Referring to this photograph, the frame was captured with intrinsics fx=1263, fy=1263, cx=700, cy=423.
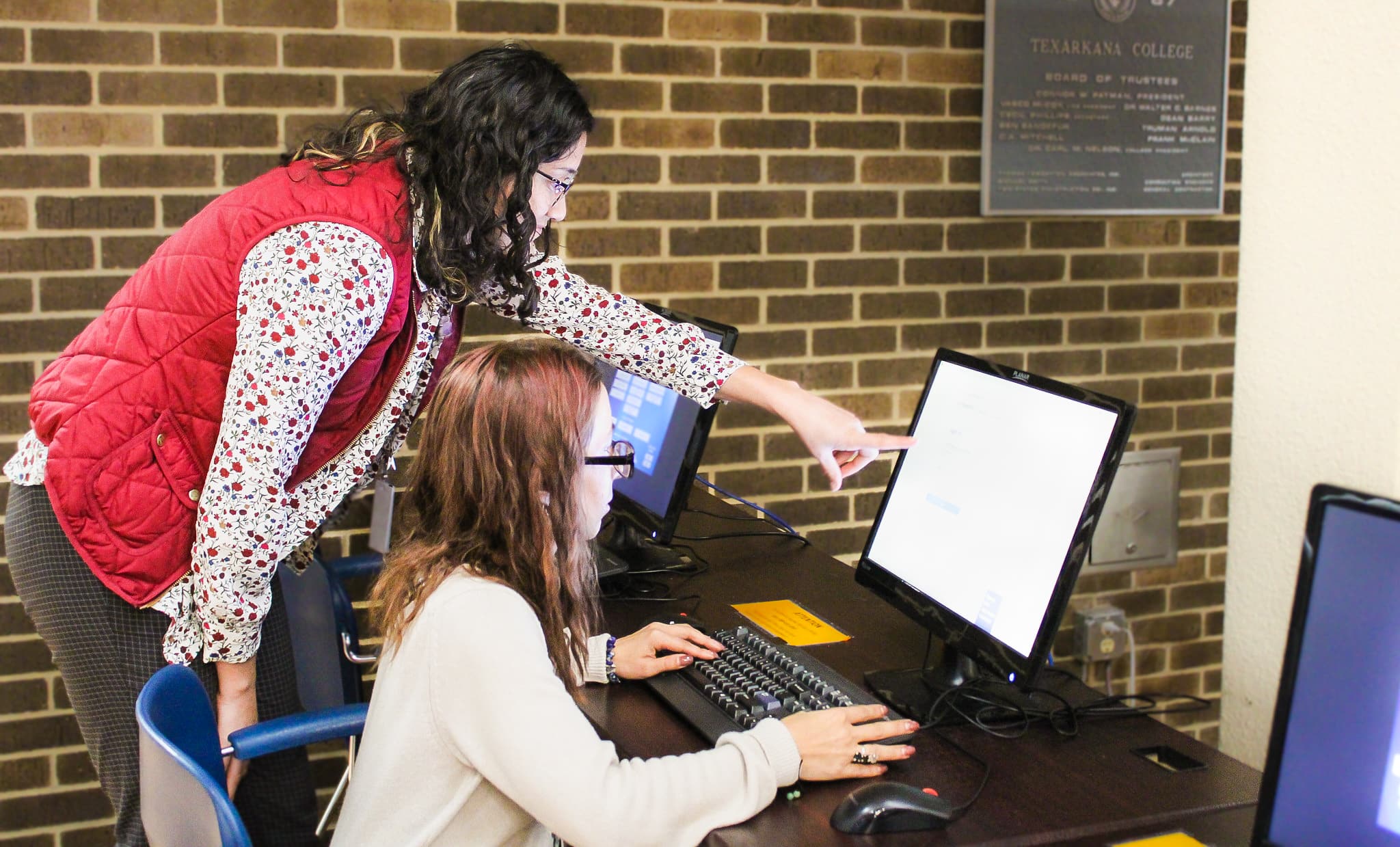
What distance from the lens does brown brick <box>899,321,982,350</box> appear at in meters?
3.19

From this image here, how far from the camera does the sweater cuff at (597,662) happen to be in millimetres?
1644

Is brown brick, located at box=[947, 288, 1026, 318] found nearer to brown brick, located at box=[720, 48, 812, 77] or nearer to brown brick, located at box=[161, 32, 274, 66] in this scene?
brown brick, located at box=[720, 48, 812, 77]

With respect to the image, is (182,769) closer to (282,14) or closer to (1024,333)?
(282,14)

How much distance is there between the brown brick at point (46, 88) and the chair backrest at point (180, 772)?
1.60 metres

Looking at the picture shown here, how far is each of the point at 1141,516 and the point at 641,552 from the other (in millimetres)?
1755

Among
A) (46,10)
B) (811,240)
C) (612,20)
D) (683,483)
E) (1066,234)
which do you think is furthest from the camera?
(1066,234)

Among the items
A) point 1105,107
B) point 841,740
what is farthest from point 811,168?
point 841,740

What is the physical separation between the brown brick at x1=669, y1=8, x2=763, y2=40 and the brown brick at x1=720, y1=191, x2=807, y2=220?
359 mm

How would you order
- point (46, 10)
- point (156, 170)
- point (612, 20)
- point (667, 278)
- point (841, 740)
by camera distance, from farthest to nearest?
point (667, 278) → point (612, 20) → point (156, 170) → point (46, 10) → point (841, 740)

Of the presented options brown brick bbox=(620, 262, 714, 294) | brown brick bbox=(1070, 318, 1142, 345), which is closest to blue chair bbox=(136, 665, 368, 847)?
brown brick bbox=(620, 262, 714, 294)

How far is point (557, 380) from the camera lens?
1388 mm

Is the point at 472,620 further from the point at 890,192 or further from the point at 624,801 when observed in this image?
the point at 890,192

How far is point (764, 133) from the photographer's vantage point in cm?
299

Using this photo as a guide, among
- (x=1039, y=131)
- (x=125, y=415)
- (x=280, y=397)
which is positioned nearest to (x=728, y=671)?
(x=280, y=397)
